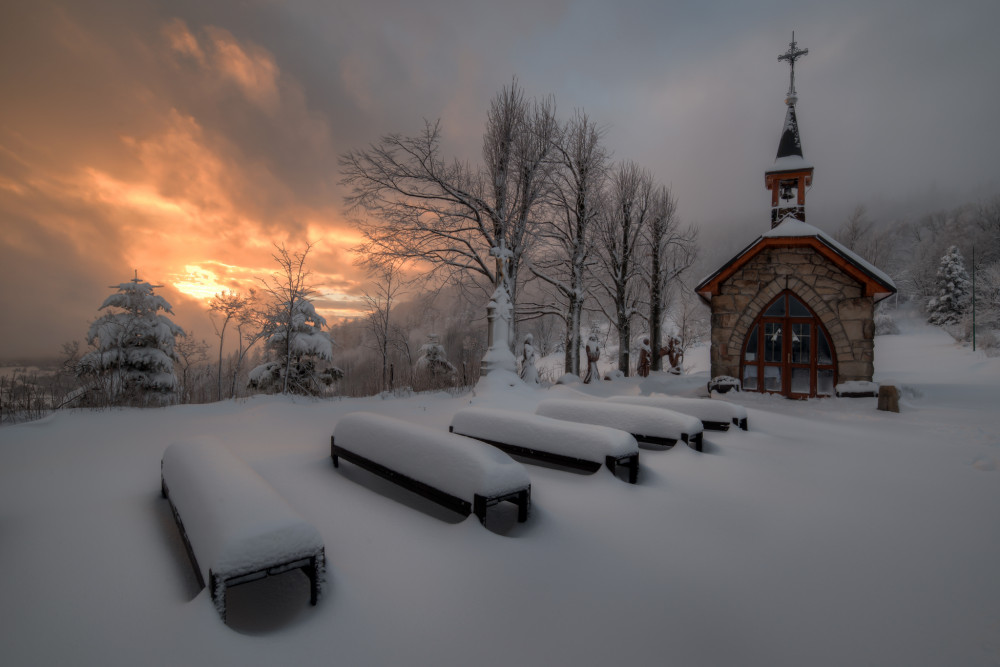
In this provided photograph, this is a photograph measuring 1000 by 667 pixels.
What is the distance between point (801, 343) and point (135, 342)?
19.6 m

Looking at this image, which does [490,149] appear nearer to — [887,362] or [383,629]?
[383,629]

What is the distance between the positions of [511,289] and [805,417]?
31.0ft

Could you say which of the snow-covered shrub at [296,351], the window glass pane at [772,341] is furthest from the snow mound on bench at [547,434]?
the snow-covered shrub at [296,351]

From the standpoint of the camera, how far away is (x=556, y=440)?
5.23 meters

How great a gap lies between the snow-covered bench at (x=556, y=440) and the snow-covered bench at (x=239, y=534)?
10.0ft

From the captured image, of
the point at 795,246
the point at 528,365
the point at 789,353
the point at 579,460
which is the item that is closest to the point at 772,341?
the point at 789,353

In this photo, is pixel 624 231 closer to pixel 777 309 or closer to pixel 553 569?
pixel 777 309

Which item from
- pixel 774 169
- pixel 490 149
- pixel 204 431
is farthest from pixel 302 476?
pixel 774 169

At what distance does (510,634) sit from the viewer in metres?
2.58

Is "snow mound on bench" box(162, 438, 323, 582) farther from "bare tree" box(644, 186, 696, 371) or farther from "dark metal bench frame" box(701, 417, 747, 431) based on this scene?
"bare tree" box(644, 186, 696, 371)

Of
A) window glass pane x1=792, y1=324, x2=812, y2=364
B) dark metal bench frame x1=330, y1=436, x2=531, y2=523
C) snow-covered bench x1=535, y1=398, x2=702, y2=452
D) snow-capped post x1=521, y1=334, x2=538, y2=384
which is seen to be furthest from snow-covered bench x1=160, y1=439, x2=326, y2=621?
window glass pane x1=792, y1=324, x2=812, y2=364

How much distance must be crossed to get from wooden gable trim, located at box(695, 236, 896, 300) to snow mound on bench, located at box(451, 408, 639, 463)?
8.22 m

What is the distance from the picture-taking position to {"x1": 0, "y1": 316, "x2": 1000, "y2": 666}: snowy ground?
8.05ft

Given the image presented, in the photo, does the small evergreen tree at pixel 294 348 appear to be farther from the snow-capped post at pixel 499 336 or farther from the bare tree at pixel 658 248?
the bare tree at pixel 658 248
